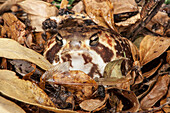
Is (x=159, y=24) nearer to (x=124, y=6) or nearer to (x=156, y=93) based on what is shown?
(x=124, y=6)

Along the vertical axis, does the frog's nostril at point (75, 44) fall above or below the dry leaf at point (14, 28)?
below

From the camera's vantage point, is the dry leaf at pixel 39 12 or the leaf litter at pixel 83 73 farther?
the dry leaf at pixel 39 12

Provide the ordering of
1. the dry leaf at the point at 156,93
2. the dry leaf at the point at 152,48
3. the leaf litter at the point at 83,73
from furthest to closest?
1. the dry leaf at the point at 152,48
2. the dry leaf at the point at 156,93
3. the leaf litter at the point at 83,73

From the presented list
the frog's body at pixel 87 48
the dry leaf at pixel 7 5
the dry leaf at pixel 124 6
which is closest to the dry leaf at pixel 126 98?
the frog's body at pixel 87 48

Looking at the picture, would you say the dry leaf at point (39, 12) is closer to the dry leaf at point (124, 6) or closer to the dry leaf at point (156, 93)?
the dry leaf at point (124, 6)

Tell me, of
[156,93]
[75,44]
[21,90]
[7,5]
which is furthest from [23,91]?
[7,5]

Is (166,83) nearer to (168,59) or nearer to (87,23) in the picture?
(168,59)
